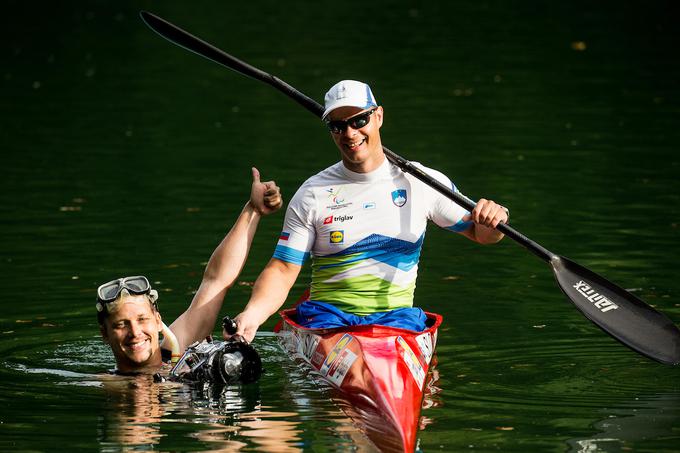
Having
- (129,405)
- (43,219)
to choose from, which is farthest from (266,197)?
(43,219)

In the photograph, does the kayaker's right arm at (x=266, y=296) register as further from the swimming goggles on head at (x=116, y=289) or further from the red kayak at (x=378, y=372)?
the swimming goggles on head at (x=116, y=289)

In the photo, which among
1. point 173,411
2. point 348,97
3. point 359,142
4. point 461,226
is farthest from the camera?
point 461,226

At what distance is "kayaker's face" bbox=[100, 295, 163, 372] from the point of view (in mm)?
8453

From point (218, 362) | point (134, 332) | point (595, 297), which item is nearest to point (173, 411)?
point (218, 362)

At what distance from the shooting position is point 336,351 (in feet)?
27.7

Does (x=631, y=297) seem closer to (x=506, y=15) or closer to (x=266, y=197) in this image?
(x=266, y=197)

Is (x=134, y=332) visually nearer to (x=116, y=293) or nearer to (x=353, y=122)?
(x=116, y=293)

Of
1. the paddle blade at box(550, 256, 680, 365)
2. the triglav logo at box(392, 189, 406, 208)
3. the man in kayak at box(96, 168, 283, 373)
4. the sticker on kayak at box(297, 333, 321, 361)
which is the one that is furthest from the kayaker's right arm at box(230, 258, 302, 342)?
the paddle blade at box(550, 256, 680, 365)

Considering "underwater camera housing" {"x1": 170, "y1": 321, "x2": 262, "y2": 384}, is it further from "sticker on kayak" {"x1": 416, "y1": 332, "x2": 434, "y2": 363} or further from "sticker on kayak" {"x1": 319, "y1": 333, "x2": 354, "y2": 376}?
"sticker on kayak" {"x1": 416, "y1": 332, "x2": 434, "y2": 363}

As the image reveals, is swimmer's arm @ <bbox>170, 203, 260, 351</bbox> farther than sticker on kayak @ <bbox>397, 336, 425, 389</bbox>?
Yes

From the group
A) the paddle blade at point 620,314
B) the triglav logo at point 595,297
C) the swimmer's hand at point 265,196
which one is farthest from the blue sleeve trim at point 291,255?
the triglav logo at point 595,297

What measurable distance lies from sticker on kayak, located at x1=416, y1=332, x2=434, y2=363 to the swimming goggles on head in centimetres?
162

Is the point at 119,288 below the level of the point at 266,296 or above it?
above

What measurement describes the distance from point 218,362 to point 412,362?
45.4 inches
